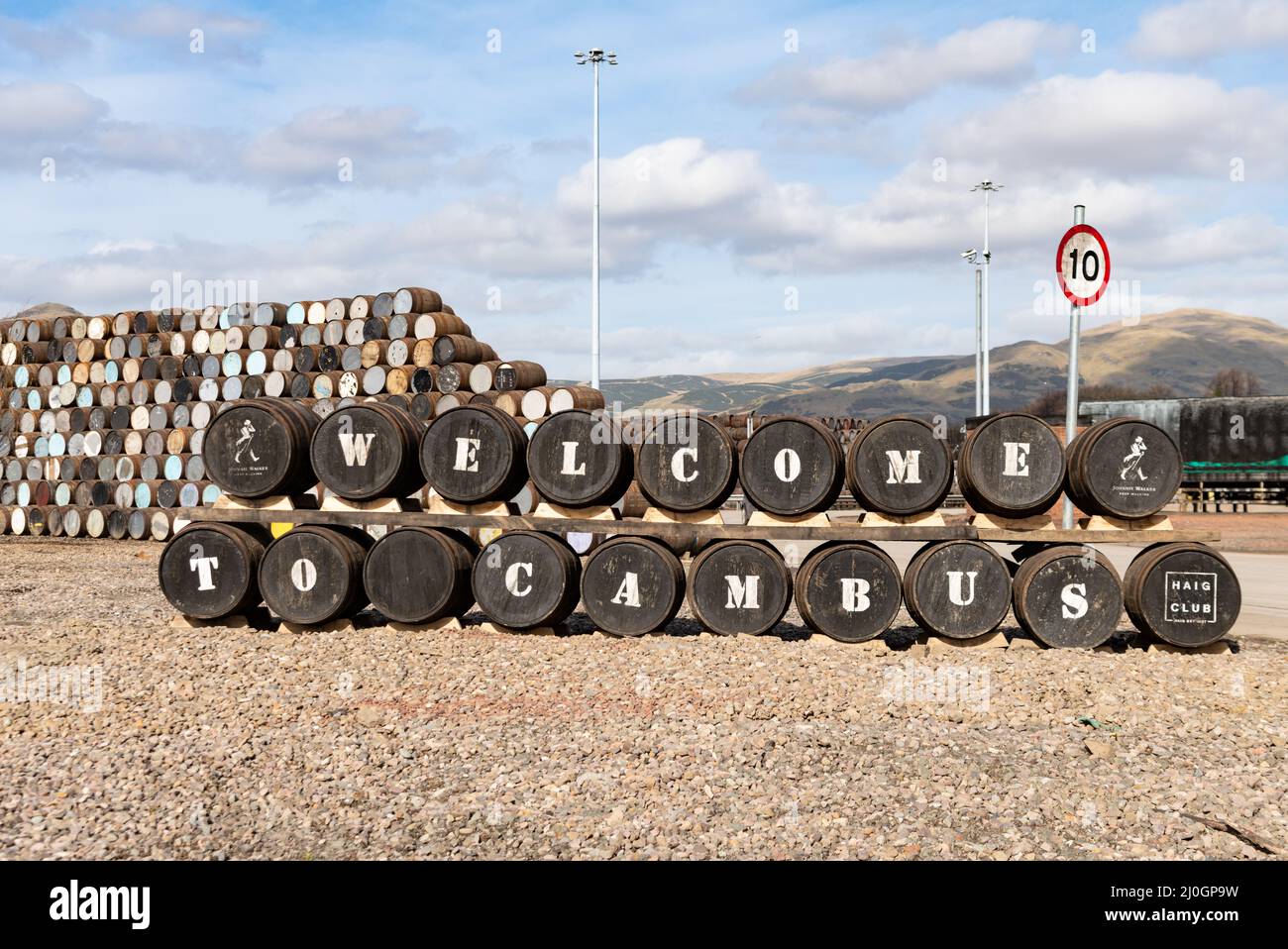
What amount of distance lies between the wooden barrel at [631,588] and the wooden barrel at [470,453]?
1120mm

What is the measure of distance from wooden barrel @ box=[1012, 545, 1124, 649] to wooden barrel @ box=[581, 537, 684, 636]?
2708 mm

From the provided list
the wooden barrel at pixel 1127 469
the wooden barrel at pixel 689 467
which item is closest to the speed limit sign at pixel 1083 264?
the wooden barrel at pixel 1127 469

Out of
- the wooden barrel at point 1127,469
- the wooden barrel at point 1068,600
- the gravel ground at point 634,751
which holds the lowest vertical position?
the gravel ground at point 634,751

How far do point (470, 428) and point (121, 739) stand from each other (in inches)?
159

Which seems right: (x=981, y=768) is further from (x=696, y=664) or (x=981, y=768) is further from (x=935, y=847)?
(x=696, y=664)

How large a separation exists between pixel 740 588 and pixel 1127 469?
3176mm

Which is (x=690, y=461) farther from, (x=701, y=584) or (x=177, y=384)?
(x=177, y=384)

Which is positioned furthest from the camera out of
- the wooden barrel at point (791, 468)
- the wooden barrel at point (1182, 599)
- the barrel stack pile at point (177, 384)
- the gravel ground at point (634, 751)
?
the barrel stack pile at point (177, 384)

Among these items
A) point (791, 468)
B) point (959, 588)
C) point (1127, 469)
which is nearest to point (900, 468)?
point (791, 468)

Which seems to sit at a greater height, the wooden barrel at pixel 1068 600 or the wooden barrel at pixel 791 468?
the wooden barrel at pixel 791 468

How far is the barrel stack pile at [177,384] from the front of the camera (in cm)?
1670

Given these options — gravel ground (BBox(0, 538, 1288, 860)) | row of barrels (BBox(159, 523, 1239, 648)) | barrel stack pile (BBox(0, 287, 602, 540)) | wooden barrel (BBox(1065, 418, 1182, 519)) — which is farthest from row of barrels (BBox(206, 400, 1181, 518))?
barrel stack pile (BBox(0, 287, 602, 540))

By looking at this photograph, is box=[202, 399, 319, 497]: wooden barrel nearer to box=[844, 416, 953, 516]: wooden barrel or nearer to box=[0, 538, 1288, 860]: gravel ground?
box=[0, 538, 1288, 860]: gravel ground

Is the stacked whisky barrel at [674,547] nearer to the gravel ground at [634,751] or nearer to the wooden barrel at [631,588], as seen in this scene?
the wooden barrel at [631,588]
